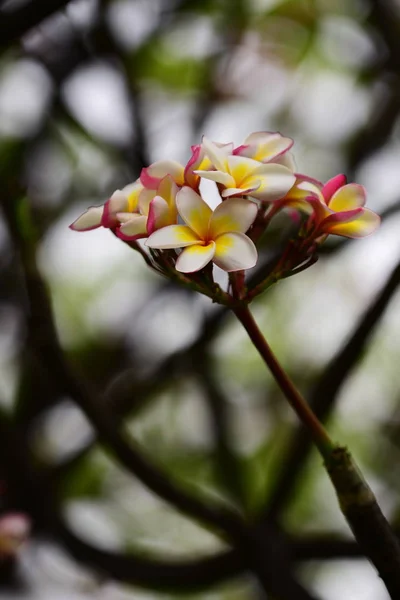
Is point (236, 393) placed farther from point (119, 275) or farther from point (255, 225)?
point (255, 225)

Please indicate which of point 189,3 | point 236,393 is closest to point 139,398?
point 236,393

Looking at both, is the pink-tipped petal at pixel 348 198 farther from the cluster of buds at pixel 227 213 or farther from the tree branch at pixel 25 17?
the tree branch at pixel 25 17

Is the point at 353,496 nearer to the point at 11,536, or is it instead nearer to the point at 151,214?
the point at 151,214

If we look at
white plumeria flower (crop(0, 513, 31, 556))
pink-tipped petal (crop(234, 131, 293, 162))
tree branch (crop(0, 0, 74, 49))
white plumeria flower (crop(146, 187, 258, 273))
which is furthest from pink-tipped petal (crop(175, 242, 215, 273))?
white plumeria flower (crop(0, 513, 31, 556))

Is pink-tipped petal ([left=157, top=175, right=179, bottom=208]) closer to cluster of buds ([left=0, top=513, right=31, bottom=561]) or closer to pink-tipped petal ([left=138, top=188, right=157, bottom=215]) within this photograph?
pink-tipped petal ([left=138, top=188, right=157, bottom=215])

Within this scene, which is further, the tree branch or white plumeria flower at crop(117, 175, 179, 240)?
the tree branch

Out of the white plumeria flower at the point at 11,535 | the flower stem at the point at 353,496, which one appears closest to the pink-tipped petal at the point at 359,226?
the flower stem at the point at 353,496

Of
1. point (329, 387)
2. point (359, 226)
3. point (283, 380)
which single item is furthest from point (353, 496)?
point (329, 387)
